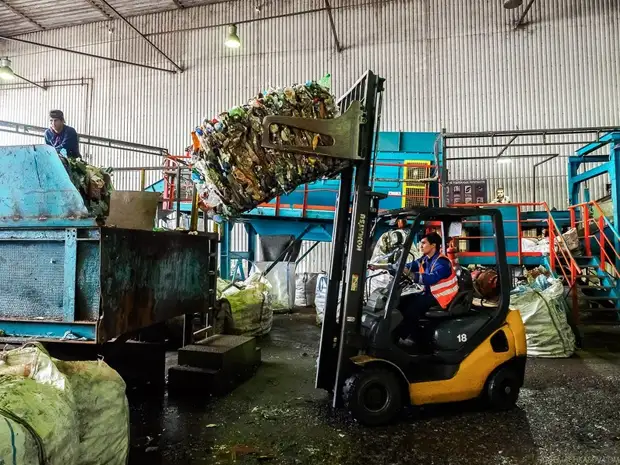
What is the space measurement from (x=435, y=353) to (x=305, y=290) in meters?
8.39

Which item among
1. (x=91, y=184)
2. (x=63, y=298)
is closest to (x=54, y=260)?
(x=63, y=298)

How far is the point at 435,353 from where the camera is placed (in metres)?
3.91

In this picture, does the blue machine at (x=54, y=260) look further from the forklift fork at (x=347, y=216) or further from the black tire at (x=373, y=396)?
the black tire at (x=373, y=396)

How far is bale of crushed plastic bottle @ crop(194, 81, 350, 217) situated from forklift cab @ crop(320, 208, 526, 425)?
1134 millimetres

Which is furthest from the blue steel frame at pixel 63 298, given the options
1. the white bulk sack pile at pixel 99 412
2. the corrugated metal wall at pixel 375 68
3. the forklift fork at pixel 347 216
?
the corrugated metal wall at pixel 375 68

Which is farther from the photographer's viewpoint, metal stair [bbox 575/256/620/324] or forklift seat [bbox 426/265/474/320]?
metal stair [bbox 575/256/620/324]

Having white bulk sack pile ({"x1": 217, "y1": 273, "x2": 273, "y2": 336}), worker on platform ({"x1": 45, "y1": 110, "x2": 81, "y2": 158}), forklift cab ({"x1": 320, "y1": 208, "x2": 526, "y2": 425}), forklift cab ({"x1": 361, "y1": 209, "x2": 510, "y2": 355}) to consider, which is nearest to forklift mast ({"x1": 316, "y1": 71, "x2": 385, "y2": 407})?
forklift cab ({"x1": 320, "y1": 208, "x2": 526, "y2": 425})

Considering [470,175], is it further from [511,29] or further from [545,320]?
[545,320]

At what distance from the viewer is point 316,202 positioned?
974 cm

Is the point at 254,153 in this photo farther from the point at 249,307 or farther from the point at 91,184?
the point at 249,307

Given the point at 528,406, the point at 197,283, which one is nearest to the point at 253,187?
the point at 197,283

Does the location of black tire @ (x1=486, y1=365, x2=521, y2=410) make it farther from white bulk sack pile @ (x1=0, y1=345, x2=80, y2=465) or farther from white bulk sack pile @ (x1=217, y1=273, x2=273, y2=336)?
white bulk sack pile @ (x1=217, y1=273, x2=273, y2=336)

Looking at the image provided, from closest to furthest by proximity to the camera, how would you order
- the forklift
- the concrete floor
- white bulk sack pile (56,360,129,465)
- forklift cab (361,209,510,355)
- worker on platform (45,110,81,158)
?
white bulk sack pile (56,360,129,465), the concrete floor, the forklift, forklift cab (361,209,510,355), worker on platform (45,110,81,158)

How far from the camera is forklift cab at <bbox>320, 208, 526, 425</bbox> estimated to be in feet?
12.0
